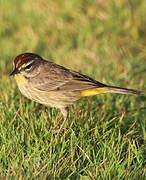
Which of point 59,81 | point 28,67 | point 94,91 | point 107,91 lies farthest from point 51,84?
point 107,91

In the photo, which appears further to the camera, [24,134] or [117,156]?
[24,134]

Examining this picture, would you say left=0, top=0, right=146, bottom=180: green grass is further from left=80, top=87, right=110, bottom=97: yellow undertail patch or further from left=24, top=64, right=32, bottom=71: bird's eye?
left=24, top=64, right=32, bottom=71: bird's eye

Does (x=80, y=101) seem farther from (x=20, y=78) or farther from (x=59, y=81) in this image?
(x=20, y=78)

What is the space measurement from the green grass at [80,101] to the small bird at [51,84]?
0.17 metres

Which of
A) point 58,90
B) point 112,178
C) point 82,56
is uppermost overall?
point 82,56

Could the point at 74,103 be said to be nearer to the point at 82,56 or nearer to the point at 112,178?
the point at 112,178

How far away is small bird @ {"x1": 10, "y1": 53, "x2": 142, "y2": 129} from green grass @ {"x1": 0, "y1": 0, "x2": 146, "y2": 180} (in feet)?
0.57

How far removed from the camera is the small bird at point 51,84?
4.85 m

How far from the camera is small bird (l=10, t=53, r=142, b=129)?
485cm

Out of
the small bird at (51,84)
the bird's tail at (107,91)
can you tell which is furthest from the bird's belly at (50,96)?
the bird's tail at (107,91)

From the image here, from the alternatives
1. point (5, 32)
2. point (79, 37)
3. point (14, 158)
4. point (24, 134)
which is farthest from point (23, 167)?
point (5, 32)

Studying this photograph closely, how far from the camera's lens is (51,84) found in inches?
199

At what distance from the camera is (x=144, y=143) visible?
451 cm

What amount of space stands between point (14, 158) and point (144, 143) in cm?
162
